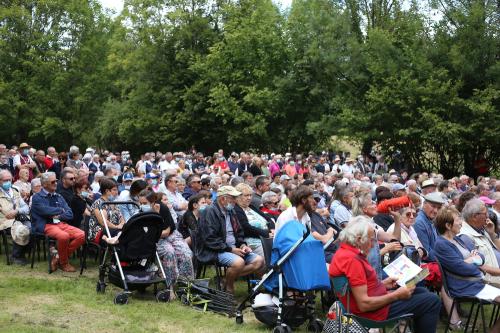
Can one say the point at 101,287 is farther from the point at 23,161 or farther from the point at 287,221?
the point at 23,161

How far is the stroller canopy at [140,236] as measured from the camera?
7293mm

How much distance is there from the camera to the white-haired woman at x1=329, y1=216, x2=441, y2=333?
16.3 ft

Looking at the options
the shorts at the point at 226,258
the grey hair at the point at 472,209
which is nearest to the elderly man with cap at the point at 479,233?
the grey hair at the point at 472,209

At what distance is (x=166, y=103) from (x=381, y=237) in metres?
27.7

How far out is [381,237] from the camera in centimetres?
709

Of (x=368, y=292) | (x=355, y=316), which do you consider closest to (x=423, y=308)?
(x=368, y=292)

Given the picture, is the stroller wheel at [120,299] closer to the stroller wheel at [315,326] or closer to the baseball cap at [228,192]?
the baseball cap at [228,192]

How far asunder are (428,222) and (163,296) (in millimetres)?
3414

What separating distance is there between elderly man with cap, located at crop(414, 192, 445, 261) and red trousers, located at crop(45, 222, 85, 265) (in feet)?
15.1

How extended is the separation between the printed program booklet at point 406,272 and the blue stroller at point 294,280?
3.56 ft

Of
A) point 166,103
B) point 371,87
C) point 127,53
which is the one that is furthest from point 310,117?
point 127,53

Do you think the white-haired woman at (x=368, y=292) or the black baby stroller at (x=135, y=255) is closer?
the white-haired woman at (x=368, y=292)

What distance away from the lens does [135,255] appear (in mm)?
7383

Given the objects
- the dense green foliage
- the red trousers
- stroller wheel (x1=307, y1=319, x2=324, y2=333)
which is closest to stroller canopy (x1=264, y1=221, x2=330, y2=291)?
stroller wheel (x1=307, y1=319, x2=324, y2=333)
